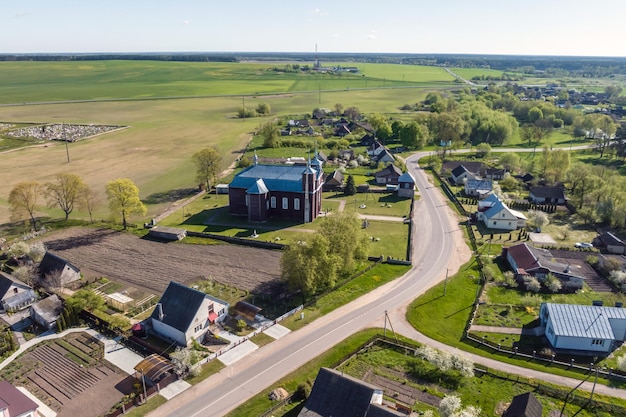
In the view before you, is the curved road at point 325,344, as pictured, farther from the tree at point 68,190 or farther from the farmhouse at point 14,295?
the tree at point 68,190

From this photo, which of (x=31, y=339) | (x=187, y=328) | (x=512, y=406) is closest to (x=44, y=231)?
(x=31, y=339)

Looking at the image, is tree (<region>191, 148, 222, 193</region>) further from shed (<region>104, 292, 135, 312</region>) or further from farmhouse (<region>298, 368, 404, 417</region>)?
farmhouse (<region>298, 368, 404, 417</region>)

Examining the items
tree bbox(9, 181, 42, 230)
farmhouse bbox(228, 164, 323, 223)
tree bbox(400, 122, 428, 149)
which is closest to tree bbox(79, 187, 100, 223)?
tree bbox(9, 181, 42, 230)

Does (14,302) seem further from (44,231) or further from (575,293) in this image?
(575,293)

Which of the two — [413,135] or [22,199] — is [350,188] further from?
[22,199]

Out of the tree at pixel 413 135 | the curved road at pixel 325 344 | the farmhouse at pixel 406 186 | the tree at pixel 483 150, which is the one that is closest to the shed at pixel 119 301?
the curved road at pixel 325 344

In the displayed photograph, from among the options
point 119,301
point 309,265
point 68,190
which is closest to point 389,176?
point 309,265
